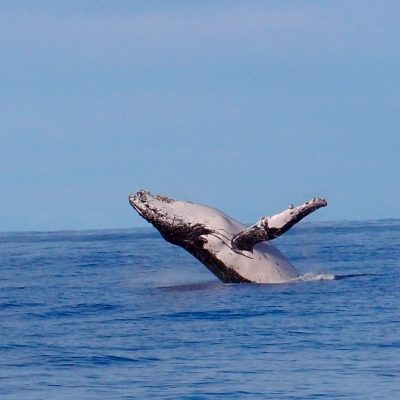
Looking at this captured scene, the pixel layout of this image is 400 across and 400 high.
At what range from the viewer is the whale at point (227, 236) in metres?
22.3

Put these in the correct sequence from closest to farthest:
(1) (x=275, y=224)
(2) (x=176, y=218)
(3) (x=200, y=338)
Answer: (3) (x=200, y=338) → (1) (x=275, y=224) → (2) (x=176, y=218)

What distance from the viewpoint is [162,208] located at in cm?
2359

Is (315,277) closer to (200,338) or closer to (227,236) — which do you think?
(227,236)

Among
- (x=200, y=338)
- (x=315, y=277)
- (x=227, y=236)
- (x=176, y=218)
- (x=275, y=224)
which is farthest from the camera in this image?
(x=315, y=277)

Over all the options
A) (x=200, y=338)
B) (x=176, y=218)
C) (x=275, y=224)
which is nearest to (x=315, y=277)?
(x=275, y=224)

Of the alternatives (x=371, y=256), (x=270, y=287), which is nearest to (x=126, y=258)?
(x=371, y=256)

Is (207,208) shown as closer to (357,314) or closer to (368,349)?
(357,314)

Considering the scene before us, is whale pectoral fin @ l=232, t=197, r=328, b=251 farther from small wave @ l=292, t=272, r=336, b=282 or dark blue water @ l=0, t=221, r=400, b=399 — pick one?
small wave @ l=292, t=272, r=336, b=282

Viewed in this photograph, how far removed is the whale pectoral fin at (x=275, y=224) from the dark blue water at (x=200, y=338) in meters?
0.92

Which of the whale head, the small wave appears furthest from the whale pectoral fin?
the small wave

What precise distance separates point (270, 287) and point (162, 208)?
3042 mm

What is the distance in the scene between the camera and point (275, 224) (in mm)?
22219

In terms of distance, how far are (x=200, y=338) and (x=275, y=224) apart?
638 centimetres

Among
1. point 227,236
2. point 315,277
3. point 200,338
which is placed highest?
point 227,236
